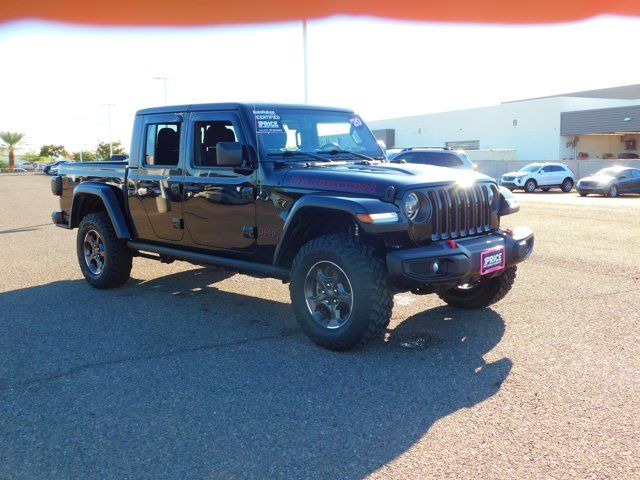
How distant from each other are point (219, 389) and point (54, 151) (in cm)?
12610

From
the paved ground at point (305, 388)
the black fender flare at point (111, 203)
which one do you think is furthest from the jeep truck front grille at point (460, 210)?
the black fender flare at point (111, 203)

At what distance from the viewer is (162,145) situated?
259 inches

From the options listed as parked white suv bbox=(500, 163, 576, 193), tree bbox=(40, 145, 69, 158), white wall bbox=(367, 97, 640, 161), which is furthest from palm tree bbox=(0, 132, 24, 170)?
parked white suv bbox=(500, 163, 576, 193)

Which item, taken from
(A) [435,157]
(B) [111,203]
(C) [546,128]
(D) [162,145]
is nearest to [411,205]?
(D) [162,145]

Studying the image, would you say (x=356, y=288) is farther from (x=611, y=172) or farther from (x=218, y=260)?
(x=611, y=172)

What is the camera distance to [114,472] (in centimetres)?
304

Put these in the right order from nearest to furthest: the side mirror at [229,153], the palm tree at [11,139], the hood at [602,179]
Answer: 1. the side mirror at [229,153]
2. the hood at [602,179]
3. the palm tree at [11,139]

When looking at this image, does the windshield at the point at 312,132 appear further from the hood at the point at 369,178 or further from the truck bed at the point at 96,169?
the truck bed at the point at 96,169

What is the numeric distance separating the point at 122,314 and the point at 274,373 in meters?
2.38

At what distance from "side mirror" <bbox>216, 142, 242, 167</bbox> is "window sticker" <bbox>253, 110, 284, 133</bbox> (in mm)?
417

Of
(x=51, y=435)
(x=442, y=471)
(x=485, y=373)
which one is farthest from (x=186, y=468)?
(x=485, y=373)

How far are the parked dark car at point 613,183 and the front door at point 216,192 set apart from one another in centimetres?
2326

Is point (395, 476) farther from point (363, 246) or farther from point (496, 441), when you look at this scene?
point (363, 246)

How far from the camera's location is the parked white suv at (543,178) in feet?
102
